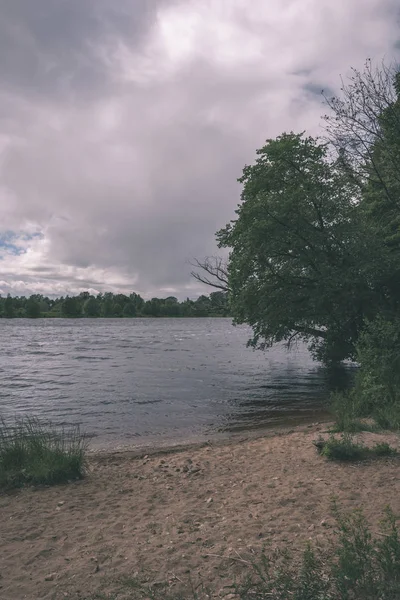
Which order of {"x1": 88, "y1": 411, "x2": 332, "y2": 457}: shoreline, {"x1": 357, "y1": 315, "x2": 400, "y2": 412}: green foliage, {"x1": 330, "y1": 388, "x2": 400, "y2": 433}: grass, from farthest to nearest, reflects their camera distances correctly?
{"x1": 357, "y1": 315, "x2": 400, "y2": 412}: green foliage < {"x1": 88, "y1": 411, "x2": 332, "y2": 457}: shoreline < {"x1": 330, "y1": 388, "x2": 400, "y2": 433}: grass

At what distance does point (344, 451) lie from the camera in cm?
815

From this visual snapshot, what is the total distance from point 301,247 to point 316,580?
15593mm

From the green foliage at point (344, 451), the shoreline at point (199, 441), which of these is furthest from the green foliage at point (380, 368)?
the green foliage at point (344, 451)

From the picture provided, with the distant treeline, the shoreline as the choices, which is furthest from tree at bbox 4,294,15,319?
the shoreline

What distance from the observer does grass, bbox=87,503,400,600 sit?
143 inches

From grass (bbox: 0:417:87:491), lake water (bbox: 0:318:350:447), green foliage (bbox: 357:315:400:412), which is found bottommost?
lake water (bbox: 0:318:350:447)

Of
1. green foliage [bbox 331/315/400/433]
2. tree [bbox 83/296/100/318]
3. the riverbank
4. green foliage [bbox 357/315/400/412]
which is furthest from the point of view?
tree [bbox 83/296/100/318]

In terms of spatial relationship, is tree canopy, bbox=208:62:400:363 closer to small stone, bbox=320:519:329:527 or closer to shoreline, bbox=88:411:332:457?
shoreline, bbox=88:411:332:457

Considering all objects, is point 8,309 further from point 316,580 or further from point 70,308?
point 316,580

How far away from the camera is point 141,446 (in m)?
12.1

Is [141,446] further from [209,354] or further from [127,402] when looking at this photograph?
[209,354]

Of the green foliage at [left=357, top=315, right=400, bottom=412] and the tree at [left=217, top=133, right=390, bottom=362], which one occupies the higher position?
the tree at [left=217, top=133, right=390, bottom=362]

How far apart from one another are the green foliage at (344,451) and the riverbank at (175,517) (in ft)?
0.76

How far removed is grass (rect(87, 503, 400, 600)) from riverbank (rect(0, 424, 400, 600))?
0.44 ft
